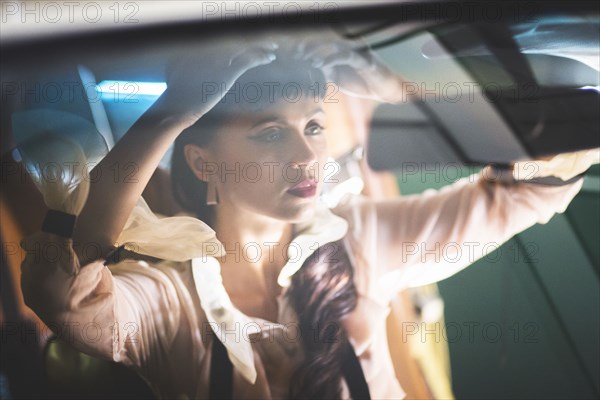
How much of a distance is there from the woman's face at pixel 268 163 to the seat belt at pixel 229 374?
36cm

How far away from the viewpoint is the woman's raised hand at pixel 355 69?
1.43m

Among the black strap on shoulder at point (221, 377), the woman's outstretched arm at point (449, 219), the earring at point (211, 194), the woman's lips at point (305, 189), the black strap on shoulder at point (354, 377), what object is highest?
the earring at point (211, 194)

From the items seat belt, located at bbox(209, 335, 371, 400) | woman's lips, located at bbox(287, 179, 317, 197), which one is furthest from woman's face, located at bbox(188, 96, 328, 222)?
seat belt, located at bbox(209, 335, 371, 400)

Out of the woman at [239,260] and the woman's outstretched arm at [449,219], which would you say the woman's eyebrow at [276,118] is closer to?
the woman at [239,260]

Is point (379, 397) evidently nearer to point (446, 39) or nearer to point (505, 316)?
point (505, 316)

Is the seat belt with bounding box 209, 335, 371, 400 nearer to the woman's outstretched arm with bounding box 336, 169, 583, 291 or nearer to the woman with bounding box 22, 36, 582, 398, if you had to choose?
the woman with bounding box 22, 36, 582, 398

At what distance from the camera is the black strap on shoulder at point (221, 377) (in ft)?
4.58

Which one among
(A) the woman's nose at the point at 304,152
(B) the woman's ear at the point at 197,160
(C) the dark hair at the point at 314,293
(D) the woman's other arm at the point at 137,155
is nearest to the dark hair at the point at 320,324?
(C) the dark hair at the point at 314,293

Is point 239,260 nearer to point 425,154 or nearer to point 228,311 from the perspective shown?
point 228,311

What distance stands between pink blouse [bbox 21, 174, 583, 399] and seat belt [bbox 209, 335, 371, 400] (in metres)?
0.02

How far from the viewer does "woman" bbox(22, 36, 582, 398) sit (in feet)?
4.58

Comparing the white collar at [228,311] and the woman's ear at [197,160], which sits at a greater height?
the woman's ear at [197,160]

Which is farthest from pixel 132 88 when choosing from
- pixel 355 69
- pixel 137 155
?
pixel 355 69

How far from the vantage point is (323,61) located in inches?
56.4
